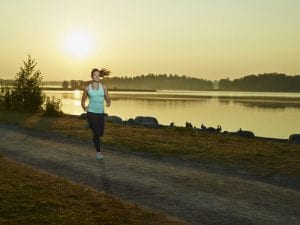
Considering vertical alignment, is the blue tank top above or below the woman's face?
below

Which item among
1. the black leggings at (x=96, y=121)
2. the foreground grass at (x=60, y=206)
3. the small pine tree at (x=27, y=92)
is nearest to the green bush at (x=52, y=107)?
the small pine tree at (x=27, y=92)

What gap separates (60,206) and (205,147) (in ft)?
32.9

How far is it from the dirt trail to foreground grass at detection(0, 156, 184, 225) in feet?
1.91

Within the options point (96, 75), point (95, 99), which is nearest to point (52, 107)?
point (95, 99)

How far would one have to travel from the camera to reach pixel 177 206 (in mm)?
9297

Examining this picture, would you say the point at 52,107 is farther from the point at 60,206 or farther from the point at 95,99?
the point at 60,206

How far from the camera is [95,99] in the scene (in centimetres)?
1411

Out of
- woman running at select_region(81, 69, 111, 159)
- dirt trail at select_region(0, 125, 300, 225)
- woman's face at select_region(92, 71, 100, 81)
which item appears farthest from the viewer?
woman running at select_region(81, 69, 111, 159)

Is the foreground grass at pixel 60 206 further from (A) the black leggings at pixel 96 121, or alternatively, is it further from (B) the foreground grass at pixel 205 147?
(B) the foreground grass at pixel 205 147

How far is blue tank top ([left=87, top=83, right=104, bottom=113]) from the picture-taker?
14.1 m

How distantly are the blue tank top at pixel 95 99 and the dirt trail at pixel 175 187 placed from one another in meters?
1.59

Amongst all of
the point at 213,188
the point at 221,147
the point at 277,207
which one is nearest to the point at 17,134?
the point at 221,147

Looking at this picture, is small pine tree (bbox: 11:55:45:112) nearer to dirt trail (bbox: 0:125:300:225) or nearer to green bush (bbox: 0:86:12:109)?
green bush (bbox: 0:86:12:109)

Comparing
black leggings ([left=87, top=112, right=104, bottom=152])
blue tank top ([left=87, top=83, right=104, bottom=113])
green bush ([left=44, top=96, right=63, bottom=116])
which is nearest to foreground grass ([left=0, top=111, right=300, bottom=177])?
black leggings ([left=87, top=112, right=104, bottom=152])
